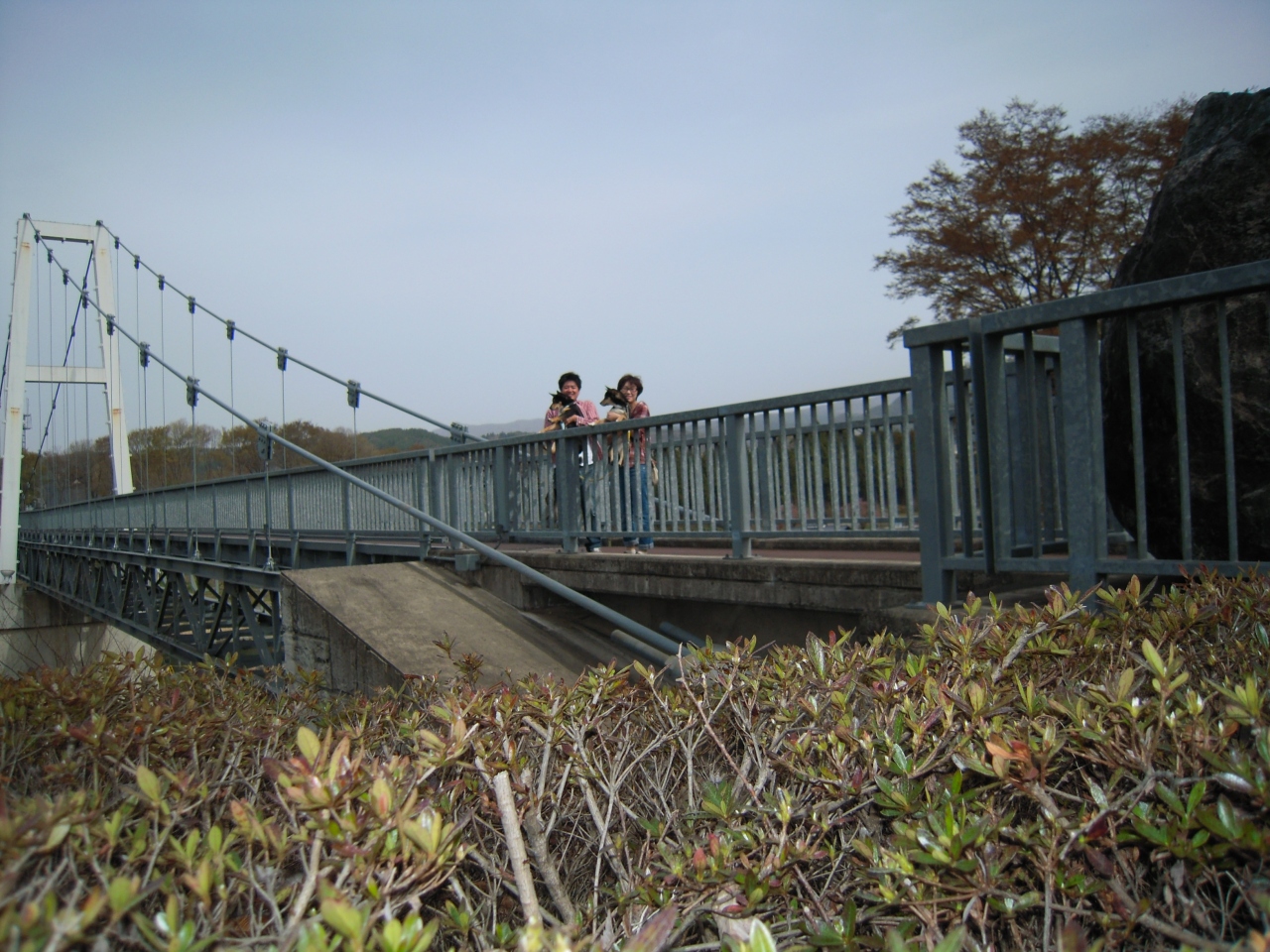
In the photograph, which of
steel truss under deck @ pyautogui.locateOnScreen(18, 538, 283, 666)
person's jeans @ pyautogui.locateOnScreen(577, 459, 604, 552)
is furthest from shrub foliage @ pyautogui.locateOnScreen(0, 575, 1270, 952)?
steel truss under deck @ pyautogui.locateOnScreen(18, 538, 283, 666)

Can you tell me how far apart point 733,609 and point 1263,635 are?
4.42 metres

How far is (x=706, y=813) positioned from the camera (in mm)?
1948

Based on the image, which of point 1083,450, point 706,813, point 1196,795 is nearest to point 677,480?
point 1083,450

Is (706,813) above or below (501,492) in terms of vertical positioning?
below

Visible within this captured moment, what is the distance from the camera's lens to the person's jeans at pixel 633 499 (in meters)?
7.46

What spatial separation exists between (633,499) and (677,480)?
1.78 feet

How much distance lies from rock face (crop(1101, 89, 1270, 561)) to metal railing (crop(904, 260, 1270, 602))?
1 cm

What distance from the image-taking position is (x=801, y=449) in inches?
240

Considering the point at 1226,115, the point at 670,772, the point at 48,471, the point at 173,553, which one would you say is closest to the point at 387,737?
the point at 670,772

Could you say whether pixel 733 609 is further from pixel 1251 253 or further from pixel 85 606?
pixel 85 606

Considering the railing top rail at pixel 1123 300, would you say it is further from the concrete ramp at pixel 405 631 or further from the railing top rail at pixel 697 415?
the concrete ramp at pixel 405 631

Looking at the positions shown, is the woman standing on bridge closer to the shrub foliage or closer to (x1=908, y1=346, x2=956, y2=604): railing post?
(x1=908, y1=346, x2=956, y2=604): railing post

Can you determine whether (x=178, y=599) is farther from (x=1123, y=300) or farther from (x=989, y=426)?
(x=1123, y=300)

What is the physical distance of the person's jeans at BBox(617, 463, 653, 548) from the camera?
746 centimetres
